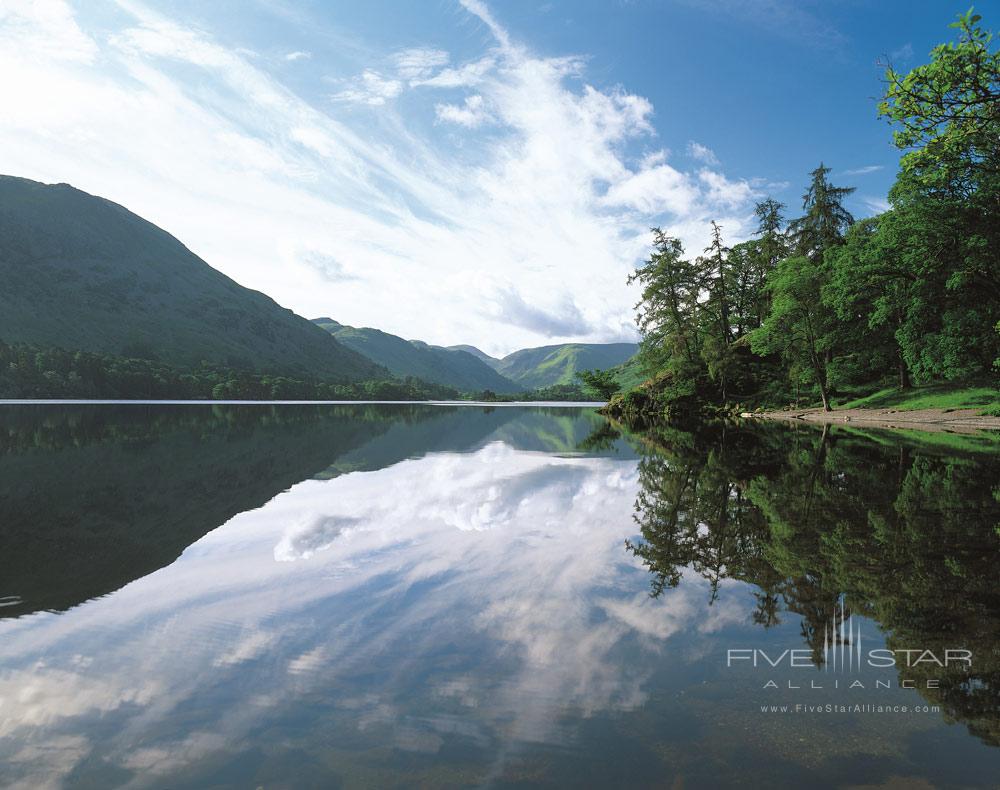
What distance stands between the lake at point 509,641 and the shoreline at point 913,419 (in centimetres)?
2872

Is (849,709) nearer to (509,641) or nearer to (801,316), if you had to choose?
(509,641)

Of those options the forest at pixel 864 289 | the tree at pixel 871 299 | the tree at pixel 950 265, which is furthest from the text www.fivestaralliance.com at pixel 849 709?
the tree at pixel 871 299

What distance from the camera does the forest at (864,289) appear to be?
56.4ft

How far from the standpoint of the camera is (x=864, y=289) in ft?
156

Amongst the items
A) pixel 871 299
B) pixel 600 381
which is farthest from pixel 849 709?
pixel 600 381

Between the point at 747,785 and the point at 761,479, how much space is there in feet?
47.9

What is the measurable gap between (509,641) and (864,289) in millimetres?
53490

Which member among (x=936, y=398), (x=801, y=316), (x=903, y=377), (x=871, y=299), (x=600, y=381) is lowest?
(x=936, y=398)

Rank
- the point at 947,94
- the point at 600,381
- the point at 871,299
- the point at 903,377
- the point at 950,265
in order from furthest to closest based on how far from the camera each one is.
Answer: the point at 600,381 < the point at 903,377 < the point at 871,299 < the point at 950,265 < the point at 947,94

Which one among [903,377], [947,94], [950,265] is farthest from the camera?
[903,377]

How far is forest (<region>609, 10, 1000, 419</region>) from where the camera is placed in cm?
1720

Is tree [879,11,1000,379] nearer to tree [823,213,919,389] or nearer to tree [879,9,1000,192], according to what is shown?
tree [823,213,919,389]

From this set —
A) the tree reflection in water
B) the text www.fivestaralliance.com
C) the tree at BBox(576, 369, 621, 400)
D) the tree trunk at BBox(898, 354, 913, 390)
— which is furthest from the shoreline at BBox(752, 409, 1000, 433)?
the tree at BBox(576, 369, 621, 400)

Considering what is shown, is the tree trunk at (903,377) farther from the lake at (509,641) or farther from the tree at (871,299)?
the lake at (509,641)
